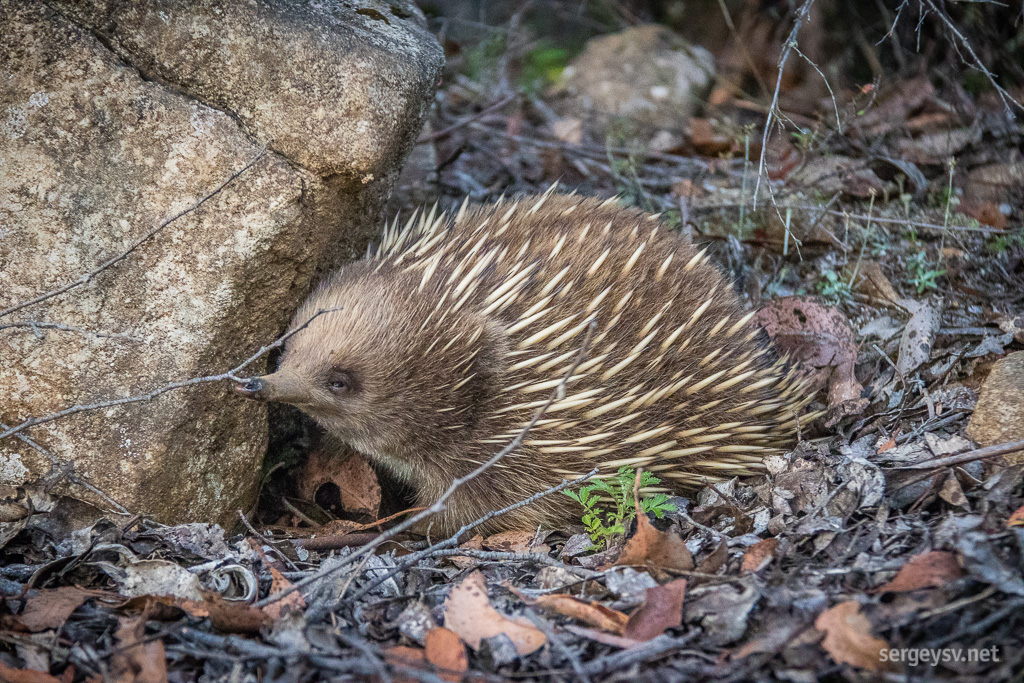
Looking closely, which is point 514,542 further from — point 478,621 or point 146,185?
point 146,185

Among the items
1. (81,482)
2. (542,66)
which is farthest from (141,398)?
(542,66)

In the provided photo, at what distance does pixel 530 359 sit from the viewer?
2.98m

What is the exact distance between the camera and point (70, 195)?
288cm

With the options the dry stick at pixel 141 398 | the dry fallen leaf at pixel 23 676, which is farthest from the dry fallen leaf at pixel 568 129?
the dry fallen leaf at pixel 23 676

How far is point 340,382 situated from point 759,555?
1.49m

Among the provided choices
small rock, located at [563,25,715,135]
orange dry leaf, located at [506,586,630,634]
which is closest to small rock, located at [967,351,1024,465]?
orange dry leaf, located at [506,586,630,634]

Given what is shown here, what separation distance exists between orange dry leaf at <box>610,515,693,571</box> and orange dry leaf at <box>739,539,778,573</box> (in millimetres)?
167

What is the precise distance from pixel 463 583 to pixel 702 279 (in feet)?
5.23

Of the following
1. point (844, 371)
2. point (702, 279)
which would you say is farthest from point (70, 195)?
point (844, 371)

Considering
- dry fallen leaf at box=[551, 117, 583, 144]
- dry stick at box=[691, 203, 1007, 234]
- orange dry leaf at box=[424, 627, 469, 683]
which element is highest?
dry stick at box=[691, 203, 1007, 234]

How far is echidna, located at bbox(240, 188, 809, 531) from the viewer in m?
2.91

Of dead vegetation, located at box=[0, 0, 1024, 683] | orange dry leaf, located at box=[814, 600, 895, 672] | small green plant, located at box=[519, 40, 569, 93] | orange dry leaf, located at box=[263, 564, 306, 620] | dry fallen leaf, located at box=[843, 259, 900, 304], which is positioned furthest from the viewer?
small green plant, located at box=[519, 40, 569, 93]

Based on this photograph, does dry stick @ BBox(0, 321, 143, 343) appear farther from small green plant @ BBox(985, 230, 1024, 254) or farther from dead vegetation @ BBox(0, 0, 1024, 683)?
small green plant @ BBox(985, 230, 1024, 254)

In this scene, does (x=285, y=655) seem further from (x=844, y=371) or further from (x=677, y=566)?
(x=844, y=371)
